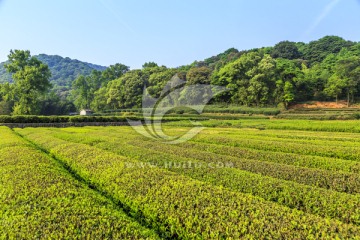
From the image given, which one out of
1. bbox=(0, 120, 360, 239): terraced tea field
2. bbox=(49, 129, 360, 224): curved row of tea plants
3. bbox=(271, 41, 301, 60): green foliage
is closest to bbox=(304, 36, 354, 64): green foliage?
bbox=(271, 41, 301, 60): green foliage

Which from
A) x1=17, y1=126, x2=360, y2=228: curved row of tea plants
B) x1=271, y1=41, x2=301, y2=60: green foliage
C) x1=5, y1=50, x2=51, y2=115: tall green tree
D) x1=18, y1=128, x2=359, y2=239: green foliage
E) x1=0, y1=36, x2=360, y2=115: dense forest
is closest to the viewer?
x1=18, y1=128, x2=359, y2=239: green foliage

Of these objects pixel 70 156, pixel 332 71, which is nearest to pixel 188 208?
pixel 70 156

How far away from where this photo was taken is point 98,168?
7.63m

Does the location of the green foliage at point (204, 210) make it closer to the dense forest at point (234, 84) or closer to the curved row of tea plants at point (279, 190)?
the curved row of tea plants at point (279, 190)

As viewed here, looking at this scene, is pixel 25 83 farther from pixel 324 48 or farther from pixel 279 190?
pixel 324 48

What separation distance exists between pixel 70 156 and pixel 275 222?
334 inches

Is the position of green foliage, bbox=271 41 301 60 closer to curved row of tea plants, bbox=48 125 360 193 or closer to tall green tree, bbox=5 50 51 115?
tall green tree, bbox=5 50 51 115

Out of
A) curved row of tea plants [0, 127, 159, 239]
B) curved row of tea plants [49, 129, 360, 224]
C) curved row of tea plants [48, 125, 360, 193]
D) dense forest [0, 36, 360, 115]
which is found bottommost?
curved row of tea plants [48, 125, 360, 193]

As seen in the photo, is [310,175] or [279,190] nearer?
[279,190]

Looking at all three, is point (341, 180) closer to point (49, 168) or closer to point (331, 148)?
point (331, 148)

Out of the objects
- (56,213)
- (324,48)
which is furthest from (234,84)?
(56,213)

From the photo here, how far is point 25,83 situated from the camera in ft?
150

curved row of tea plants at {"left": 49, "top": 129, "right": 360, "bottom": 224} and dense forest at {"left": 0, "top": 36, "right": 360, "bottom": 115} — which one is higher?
dense forest at {"left": 0, "top": 36, "right": 360, "bottom": 115}

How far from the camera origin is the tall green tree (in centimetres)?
4556
